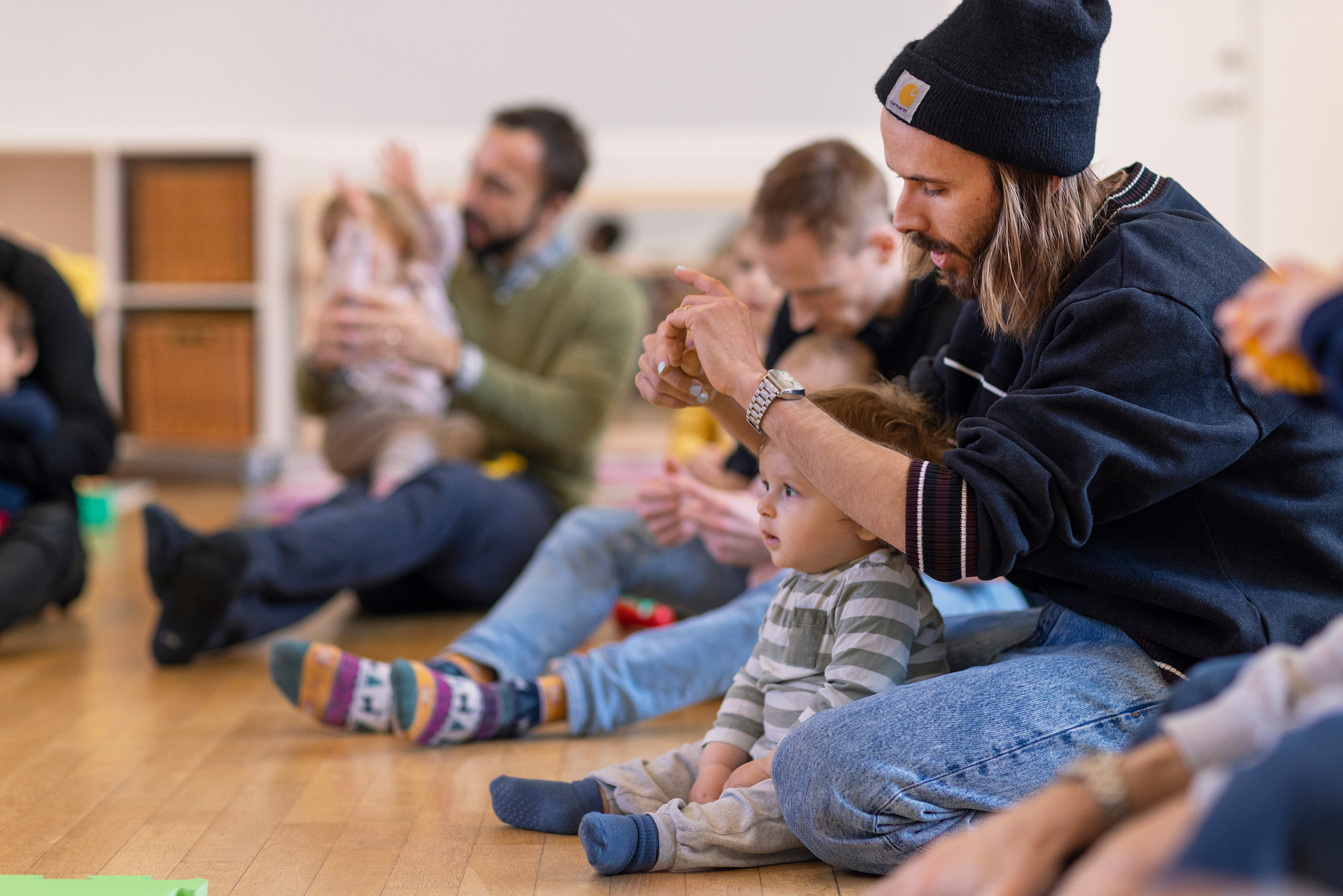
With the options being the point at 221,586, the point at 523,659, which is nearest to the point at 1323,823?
the point at 523,659

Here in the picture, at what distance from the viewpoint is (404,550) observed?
199 centimetres

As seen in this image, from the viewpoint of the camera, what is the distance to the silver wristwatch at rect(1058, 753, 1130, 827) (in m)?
0.69

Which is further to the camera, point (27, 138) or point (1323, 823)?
point (27, 138)

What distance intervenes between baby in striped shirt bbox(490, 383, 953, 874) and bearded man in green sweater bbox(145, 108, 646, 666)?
80 centimetres

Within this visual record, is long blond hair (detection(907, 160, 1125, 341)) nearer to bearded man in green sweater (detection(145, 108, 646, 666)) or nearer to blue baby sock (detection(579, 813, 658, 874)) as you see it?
blue baby sock (detection(579, 813, 658, 874))

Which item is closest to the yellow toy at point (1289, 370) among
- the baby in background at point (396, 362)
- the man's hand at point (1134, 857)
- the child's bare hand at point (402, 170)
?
the man's hand at point (1134, 857)

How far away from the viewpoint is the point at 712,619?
5.09 ft

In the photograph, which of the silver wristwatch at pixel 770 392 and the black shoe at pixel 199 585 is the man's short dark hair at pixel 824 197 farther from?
the black shoe at pixel 199 585

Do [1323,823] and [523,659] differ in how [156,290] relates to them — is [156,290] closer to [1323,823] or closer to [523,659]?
[523,659]

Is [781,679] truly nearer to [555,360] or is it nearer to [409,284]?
[555,360]

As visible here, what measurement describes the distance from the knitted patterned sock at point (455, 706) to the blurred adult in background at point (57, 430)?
0.93 meters

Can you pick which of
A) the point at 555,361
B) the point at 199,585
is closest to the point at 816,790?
the point at 199,585

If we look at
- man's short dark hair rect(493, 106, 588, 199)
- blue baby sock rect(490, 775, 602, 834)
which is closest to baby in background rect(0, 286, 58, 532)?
man's short dark hair rect(493, 106, 588, 199)

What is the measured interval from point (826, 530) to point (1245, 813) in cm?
66
